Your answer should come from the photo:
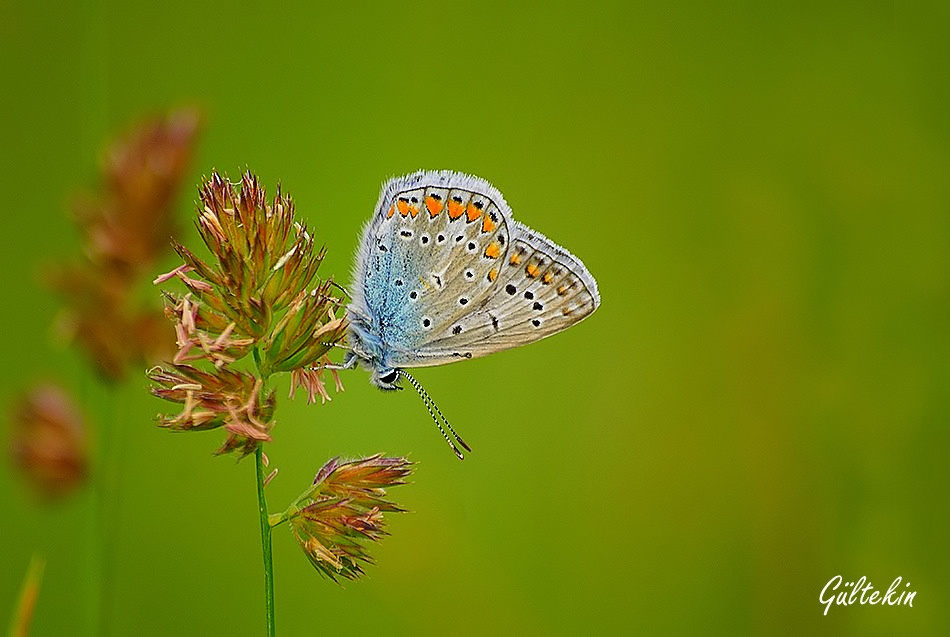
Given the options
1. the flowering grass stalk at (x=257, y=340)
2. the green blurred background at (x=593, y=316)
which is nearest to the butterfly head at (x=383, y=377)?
the green blurred background at (x=593, y=316)

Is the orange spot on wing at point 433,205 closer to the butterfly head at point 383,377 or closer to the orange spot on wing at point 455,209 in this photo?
the orange spot on wing at point 455,209
